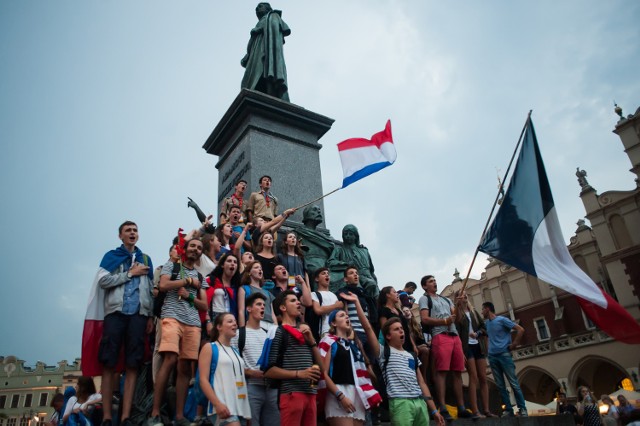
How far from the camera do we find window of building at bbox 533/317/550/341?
3653 cm

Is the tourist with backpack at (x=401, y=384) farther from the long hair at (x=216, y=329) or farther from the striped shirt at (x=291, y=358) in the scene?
the long hair at (x=216, y=329)

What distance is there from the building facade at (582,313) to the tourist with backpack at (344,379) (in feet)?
98.7

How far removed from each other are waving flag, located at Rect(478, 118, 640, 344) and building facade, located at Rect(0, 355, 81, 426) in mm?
57267

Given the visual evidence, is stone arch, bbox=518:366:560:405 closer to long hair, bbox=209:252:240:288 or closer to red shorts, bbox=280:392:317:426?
long hair, bbox=209:252:240:288

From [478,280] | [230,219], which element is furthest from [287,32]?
[478,280]

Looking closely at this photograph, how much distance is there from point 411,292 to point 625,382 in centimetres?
2980

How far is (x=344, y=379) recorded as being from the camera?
414 centimetres

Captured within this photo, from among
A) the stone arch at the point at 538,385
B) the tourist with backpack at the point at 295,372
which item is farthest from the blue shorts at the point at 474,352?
the stone arch at the point at 538,385

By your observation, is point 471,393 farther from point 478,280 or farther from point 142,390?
point 478,280

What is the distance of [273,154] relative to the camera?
9531 mm

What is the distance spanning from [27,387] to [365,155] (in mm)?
61786

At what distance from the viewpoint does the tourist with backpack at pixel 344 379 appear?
3.98m

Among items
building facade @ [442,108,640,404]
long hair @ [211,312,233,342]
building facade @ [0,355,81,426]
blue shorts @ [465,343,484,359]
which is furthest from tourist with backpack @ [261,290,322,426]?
building facade @ [0,355,81,426]

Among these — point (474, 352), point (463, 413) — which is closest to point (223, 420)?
point (463, 413)
